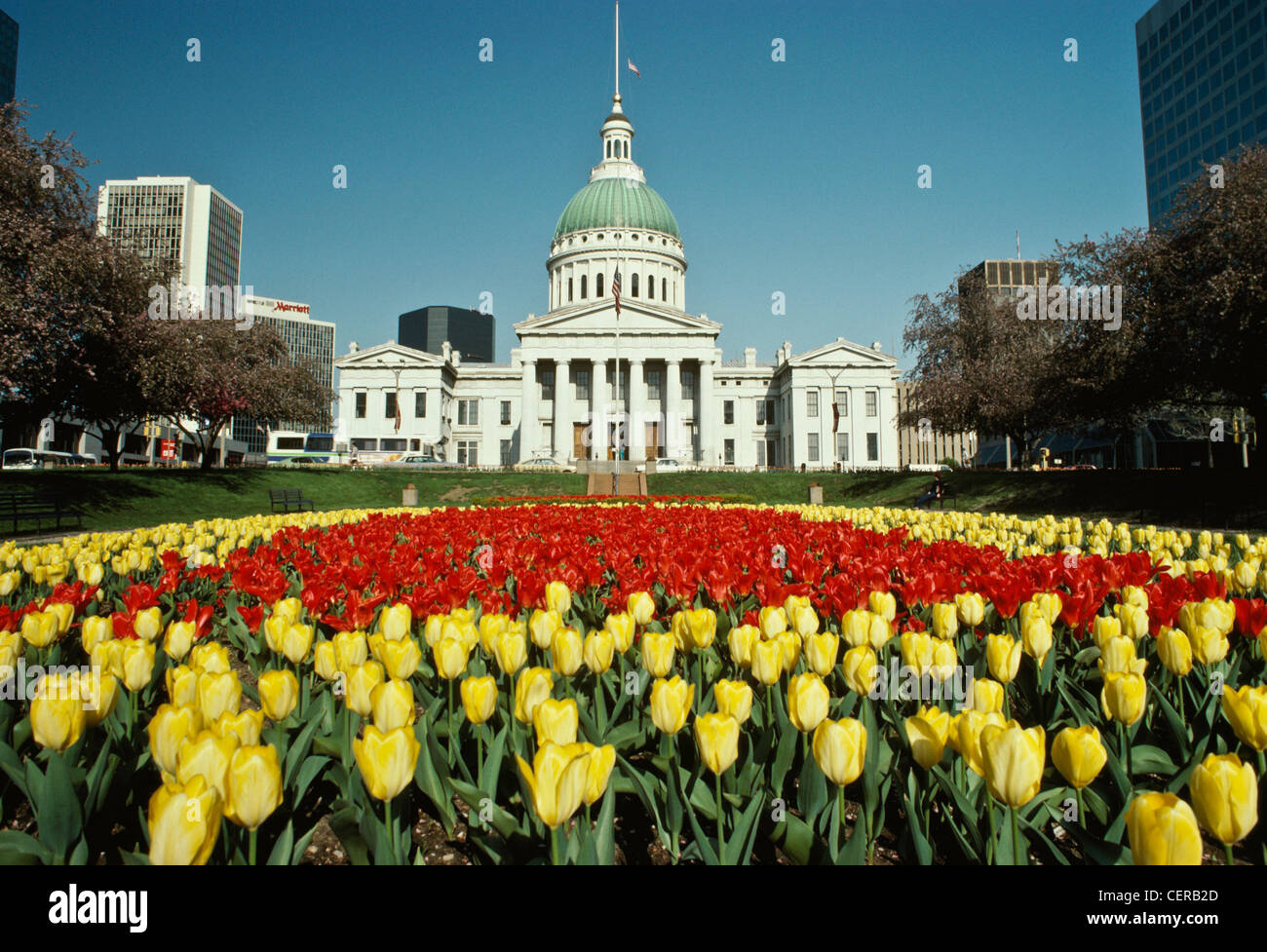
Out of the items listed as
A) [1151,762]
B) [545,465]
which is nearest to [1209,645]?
[1151,762]

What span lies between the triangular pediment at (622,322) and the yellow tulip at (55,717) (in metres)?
62.0

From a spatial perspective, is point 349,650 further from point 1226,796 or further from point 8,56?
point 8,56

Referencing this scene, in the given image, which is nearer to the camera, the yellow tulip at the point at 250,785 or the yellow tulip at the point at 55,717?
the yellow tulip at the point at 250,785

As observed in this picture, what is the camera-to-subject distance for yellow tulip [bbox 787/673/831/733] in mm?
2006

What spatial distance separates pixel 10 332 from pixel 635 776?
861 inches

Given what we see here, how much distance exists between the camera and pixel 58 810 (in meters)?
1.75

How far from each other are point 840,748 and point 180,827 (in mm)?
1404

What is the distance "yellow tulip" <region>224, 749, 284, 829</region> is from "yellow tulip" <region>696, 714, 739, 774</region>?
0.97 meters

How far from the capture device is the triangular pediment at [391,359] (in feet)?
222

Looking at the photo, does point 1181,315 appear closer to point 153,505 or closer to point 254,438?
point 153,505

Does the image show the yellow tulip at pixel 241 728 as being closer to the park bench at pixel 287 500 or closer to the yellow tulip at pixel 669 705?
the yellow tulip at pixel 669 705

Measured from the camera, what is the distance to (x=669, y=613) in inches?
160

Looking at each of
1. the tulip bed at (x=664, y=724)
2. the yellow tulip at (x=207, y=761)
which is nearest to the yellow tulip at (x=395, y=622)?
the tulip bed at (x=664, y=724)

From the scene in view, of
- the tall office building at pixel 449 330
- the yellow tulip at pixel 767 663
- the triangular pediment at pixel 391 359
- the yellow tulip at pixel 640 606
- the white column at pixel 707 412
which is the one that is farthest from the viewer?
the tall office building at pixel 449 330
